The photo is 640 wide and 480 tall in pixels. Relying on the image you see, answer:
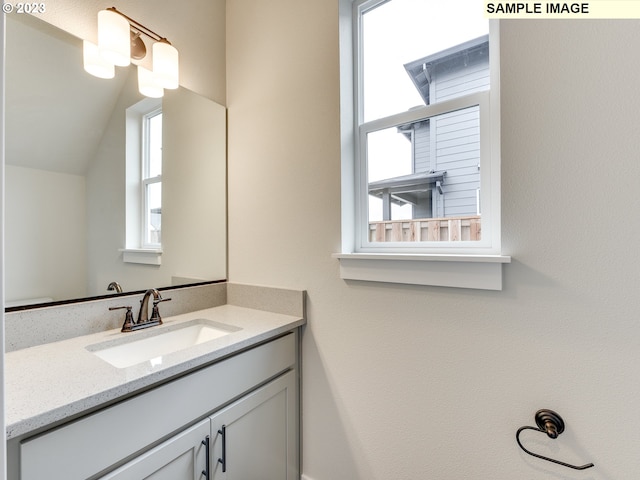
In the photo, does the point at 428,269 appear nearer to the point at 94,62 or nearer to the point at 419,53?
the point at 419,53

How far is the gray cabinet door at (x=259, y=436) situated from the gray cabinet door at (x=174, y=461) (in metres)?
0.04

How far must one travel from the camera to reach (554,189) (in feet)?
2.89

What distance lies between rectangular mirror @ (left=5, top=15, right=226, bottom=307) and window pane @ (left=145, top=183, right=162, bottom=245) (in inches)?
0.9

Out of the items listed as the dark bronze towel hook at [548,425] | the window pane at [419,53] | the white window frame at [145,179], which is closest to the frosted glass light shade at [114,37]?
the white window frame at [145,179]

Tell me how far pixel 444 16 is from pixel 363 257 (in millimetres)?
996

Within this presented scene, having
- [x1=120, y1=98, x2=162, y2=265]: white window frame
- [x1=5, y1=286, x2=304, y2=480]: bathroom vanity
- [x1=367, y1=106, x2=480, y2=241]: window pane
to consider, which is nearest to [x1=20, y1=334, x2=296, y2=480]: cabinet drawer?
[x1=5, y1=286, x2=304, y2=480]: bathroom vanity

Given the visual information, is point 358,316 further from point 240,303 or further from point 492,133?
point 492,133

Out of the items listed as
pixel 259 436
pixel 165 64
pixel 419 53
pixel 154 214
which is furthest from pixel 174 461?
pixel 419 53

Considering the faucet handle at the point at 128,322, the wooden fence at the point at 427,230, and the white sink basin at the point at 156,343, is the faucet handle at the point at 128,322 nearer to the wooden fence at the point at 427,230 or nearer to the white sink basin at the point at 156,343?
the white sink basin at the point at 156,343

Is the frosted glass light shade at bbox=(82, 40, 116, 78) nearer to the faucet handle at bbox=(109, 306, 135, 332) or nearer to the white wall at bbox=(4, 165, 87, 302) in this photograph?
the white wall at bbox=(4, 165, 87, 302)

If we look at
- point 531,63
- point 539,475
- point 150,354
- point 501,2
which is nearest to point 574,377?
point 539,475

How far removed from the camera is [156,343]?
1242 millimetres

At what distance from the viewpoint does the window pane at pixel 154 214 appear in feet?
4.55

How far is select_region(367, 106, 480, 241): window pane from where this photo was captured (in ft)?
3.62
